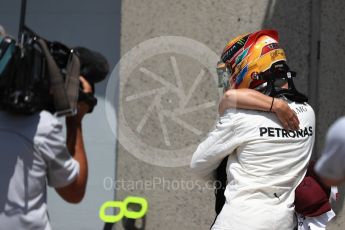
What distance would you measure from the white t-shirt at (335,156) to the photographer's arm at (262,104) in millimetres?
1111

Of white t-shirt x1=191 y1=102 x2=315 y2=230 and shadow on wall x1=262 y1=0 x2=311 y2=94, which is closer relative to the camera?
white t-shirt x1=191 y1=102 x2=315 y2=230

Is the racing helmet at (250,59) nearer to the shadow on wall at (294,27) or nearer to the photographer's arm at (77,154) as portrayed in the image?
the photographer's arm at (77,154)

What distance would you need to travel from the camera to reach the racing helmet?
3332mm

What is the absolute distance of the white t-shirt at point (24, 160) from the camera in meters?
2.46

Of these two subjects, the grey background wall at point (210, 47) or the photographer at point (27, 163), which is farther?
the grey background wall at point (210, 47)

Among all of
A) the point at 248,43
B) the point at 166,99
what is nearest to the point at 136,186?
the point at 166,99

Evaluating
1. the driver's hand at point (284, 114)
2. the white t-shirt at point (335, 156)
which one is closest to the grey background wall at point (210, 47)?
the driver's hand at point (284, 114)

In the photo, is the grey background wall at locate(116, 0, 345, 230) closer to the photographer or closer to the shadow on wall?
the shadow on wall

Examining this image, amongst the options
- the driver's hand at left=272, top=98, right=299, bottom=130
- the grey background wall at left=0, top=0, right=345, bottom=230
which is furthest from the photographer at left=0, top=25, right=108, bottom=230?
the grey background wall at left=0, top=0, right=345, bottom=230

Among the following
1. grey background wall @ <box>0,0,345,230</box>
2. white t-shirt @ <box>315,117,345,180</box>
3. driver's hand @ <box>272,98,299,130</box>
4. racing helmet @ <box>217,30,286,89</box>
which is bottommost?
grey background wall @ <box>0,0,345,230</box>

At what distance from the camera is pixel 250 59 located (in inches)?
133

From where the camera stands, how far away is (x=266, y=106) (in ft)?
10.3

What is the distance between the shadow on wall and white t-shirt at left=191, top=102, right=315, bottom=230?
2.22 meters

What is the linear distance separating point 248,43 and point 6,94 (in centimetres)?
141
